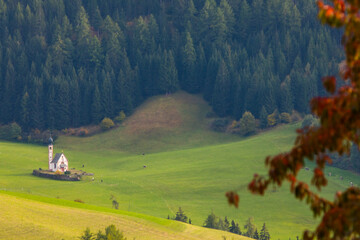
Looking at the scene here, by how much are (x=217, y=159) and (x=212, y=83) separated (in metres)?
49.4

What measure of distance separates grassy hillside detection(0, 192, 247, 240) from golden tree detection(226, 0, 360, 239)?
215 ft

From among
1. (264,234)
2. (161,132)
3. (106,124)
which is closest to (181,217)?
(264,234)

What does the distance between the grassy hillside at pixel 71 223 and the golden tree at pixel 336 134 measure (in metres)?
65.5

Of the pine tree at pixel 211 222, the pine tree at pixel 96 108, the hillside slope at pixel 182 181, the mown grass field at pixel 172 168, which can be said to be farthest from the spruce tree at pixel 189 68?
the pine tree at pixel 211 222

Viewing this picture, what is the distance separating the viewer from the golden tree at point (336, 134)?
16.5 meters

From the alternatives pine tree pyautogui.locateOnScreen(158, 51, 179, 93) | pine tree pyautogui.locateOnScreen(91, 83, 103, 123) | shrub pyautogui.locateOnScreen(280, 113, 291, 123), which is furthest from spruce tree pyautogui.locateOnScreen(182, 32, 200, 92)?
shrub pyautogui.locateOnScreen(280, 113, 291, 123)

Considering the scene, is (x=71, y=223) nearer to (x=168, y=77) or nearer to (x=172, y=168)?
(x=172, y=168)

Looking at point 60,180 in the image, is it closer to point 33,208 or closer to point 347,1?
point 33,208

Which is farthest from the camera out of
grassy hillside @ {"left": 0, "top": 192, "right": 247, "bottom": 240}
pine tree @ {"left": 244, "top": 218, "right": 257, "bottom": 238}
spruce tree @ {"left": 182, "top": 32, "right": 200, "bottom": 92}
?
spruce tree @ {"left": 182, "top": 32, "right": 200, "bottom": 92}

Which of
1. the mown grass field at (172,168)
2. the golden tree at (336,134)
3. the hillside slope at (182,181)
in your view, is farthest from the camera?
the mown grass field at (172,168)

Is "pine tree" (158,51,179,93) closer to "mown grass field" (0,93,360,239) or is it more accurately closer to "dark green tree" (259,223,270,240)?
"mown grass field" (0,93,360,239)

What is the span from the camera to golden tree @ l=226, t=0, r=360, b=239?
54.0ft

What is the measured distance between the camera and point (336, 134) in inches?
659

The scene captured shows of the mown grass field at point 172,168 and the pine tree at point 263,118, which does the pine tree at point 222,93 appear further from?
the pine tree at point 263,118
